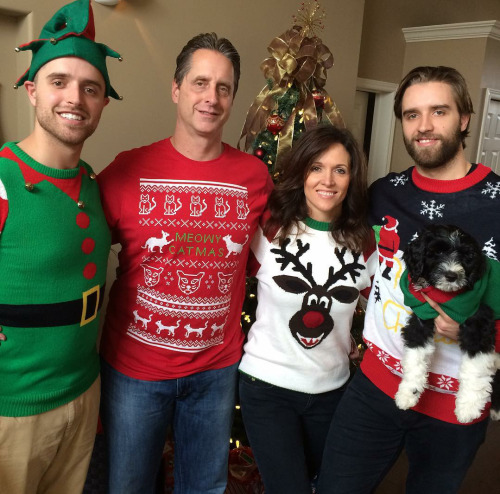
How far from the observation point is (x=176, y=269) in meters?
1.85

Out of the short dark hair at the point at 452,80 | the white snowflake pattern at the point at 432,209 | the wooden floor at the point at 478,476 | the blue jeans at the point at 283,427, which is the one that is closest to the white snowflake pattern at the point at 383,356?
the blue jeans at the point at 283,427

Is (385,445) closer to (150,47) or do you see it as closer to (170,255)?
(170,255)

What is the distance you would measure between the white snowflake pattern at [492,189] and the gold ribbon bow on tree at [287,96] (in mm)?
1267

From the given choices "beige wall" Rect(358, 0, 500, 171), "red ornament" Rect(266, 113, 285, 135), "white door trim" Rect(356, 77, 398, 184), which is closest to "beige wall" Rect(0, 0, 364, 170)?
"red ornament" Rect(266, 113, 285, 135)

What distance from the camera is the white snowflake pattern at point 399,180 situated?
1.91 metres

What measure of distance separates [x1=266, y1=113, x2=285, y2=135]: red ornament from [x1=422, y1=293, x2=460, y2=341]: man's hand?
148 cm

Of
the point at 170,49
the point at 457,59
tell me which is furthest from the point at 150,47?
the point at 457,59

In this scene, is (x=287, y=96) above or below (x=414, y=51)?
below

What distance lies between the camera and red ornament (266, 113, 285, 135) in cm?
279

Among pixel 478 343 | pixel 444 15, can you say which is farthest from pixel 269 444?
pixel 444 15

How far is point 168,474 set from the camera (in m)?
2.71

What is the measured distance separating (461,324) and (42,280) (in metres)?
1.31

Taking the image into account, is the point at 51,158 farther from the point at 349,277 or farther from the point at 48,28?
the point at 349,277

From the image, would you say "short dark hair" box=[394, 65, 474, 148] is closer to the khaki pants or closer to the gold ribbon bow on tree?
the gold ribbon bow on tree
